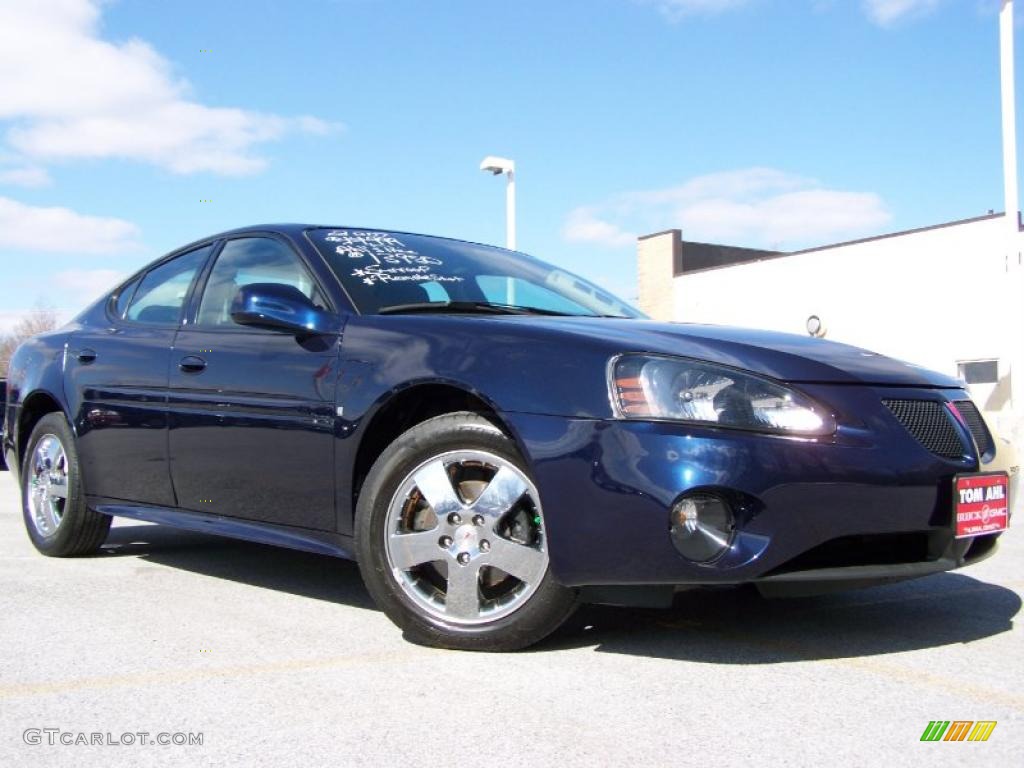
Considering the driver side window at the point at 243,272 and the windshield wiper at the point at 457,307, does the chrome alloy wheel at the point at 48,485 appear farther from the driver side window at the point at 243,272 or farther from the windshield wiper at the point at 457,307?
the windshield wiper at the point at 457,307

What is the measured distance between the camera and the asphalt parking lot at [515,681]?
8.46 feet

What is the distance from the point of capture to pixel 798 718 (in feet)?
9.07

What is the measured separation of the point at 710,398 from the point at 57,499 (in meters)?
3.57

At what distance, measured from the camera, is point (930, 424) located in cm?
342

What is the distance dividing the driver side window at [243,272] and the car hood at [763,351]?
42.1 inches

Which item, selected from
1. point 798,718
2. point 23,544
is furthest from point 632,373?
point 23,544

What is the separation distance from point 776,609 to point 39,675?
8.16ft

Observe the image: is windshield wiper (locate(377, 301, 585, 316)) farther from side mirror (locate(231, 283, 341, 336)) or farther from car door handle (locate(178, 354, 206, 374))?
car door handle (locate(178, 354, 206, 374))

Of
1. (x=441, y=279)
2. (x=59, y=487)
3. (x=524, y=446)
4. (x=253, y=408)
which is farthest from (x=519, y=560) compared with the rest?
(x=59, y=487)

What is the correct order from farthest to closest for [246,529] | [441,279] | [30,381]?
[30,381]
[441,279]
[246,529]

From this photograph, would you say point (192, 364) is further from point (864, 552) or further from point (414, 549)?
point (864, 552)

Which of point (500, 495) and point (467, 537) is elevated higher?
point (500, 495)

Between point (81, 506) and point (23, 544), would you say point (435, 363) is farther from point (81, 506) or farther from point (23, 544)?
point (23, 544)

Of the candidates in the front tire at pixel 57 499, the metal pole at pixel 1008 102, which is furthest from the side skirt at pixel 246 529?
the metal pole at pixel 1008 102
